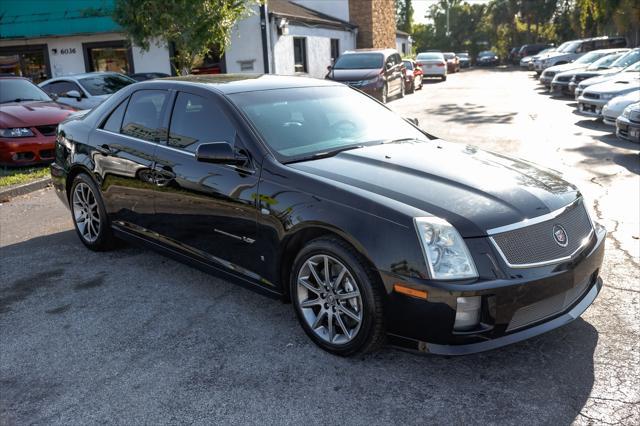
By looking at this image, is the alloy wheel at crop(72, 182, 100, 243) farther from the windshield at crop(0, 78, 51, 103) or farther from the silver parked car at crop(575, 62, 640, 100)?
the silver parked car at crop(575, 62, 640, 100)

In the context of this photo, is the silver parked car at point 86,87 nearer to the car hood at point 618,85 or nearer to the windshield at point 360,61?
the windshield at point 360,61

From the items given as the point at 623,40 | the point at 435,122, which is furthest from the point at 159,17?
the point at 623,40

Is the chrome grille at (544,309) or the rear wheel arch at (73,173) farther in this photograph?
the rear wheel arch at (73,173)

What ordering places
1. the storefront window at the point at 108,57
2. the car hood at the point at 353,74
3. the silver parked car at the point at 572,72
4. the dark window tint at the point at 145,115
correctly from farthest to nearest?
the storefront window at the point at 108,57 < the silver parked car at the point at 572,72 < the car hood at the point at 353,74 < the dark window tint at the point at 145,115

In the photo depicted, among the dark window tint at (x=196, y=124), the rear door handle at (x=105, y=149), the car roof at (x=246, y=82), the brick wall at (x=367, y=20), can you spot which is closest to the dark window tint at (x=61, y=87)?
the rear door handle at (x=105, y=149)

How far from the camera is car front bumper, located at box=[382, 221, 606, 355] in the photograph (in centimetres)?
302

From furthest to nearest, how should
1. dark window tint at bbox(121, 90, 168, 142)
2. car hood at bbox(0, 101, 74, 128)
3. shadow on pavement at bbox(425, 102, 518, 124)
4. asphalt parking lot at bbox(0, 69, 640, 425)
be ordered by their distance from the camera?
1. shadow on pavement at bbox(425, 102, 518, 124)
2. car hood at bbox(0, 101, 74, 128)
3. dark window tint at bbox(121, 90, 168, 142)
4. asphalt parking lot at bbox(0, 69, 640, 425)

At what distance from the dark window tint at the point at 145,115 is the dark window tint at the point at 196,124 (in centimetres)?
20

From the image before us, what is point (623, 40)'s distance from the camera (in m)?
27.2

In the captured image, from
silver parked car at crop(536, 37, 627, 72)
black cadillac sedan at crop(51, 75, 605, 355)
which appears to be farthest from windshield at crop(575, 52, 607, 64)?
black cadillac sedan at crop(51, 75, 605, 355)

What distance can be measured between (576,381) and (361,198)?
1.53 m

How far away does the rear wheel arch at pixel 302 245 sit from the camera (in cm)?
325

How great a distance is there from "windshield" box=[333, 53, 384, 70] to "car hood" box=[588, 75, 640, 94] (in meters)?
6.91

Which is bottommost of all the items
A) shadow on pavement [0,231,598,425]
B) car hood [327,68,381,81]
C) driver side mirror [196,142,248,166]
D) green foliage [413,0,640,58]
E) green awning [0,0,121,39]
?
shadow on pavement [0,231,598,425]
